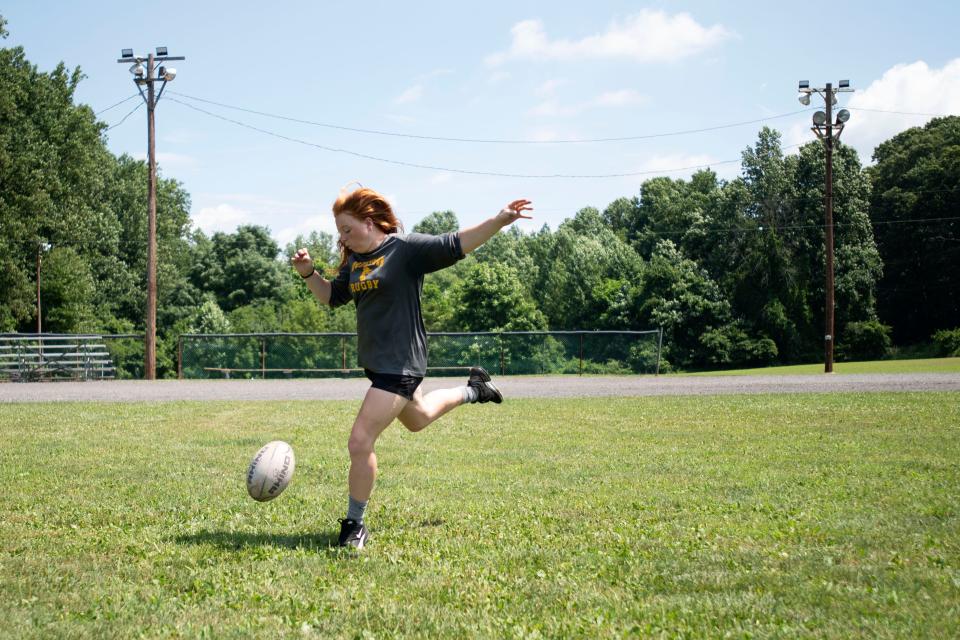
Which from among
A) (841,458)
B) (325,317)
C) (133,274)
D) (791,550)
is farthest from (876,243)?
(791,550)

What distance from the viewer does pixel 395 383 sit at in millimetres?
5547

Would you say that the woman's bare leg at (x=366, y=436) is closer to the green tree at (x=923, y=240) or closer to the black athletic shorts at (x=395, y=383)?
the black athletic shorts at (x=395, y=383)

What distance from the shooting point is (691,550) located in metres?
4.95

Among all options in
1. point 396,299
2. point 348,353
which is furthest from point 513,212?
point 348,353

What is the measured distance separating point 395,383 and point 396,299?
1.73 ft

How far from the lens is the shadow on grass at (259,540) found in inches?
209

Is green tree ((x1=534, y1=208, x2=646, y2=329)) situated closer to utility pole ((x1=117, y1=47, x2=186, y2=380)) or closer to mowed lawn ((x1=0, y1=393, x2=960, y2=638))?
utility pole ((x1=117, y1=47, x2=186, y2=380))

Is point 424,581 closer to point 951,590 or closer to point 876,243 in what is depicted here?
point 951,590

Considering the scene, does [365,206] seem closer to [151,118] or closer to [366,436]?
[366,436]

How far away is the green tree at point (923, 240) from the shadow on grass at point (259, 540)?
61936 mm

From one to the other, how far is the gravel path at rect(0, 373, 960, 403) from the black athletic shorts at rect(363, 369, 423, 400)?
1378 centimetres

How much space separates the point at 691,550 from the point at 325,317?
6213cm

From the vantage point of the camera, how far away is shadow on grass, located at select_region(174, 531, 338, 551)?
5.30 metres

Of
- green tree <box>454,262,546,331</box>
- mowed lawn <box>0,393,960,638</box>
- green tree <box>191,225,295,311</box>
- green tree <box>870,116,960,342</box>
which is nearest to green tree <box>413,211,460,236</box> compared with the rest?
green tree <box>191,225,295,311</box>
